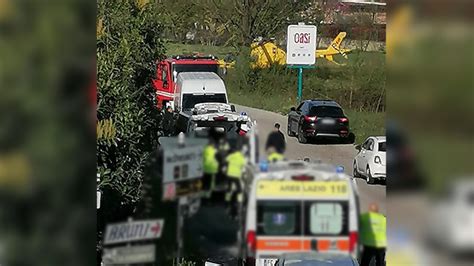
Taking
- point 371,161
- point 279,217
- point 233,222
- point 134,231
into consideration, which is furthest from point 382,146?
point 134,231

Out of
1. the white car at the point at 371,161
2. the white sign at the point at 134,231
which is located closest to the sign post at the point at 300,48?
the white car at the point at 371,161

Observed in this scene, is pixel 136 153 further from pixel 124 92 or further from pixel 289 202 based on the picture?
pixel 289 202

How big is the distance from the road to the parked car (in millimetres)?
164

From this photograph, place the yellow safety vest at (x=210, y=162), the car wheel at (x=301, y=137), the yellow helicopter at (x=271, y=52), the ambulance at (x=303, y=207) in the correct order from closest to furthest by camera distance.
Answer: the ambulance at (x=303, y=207) → the yellow safety vest at (x=210, y=162) → the car wheel at (x=301, y=137) → the yellow helicopter at (x=271, y=52)

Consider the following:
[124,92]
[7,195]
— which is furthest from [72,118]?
[124,92]

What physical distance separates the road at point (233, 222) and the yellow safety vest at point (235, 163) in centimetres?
6

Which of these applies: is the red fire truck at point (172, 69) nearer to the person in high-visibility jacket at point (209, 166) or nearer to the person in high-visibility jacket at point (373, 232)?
the person in high-visibility jacket at point (209, 166)

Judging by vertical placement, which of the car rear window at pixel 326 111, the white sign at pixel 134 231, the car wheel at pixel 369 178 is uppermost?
the car rear window at pixel 326 111

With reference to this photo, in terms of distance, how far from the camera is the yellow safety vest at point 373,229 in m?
2.06

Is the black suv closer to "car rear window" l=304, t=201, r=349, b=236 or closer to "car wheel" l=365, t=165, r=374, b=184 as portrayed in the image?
"car wheel" l=365, t=165, r=374, b=184

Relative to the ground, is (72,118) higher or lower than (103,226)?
higher

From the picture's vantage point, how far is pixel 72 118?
1833 mm

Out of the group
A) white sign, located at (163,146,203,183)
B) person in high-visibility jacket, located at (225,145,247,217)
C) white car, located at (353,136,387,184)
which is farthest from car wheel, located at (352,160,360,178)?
white sign, located at (163,146,203,183)

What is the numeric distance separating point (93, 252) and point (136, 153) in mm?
734
